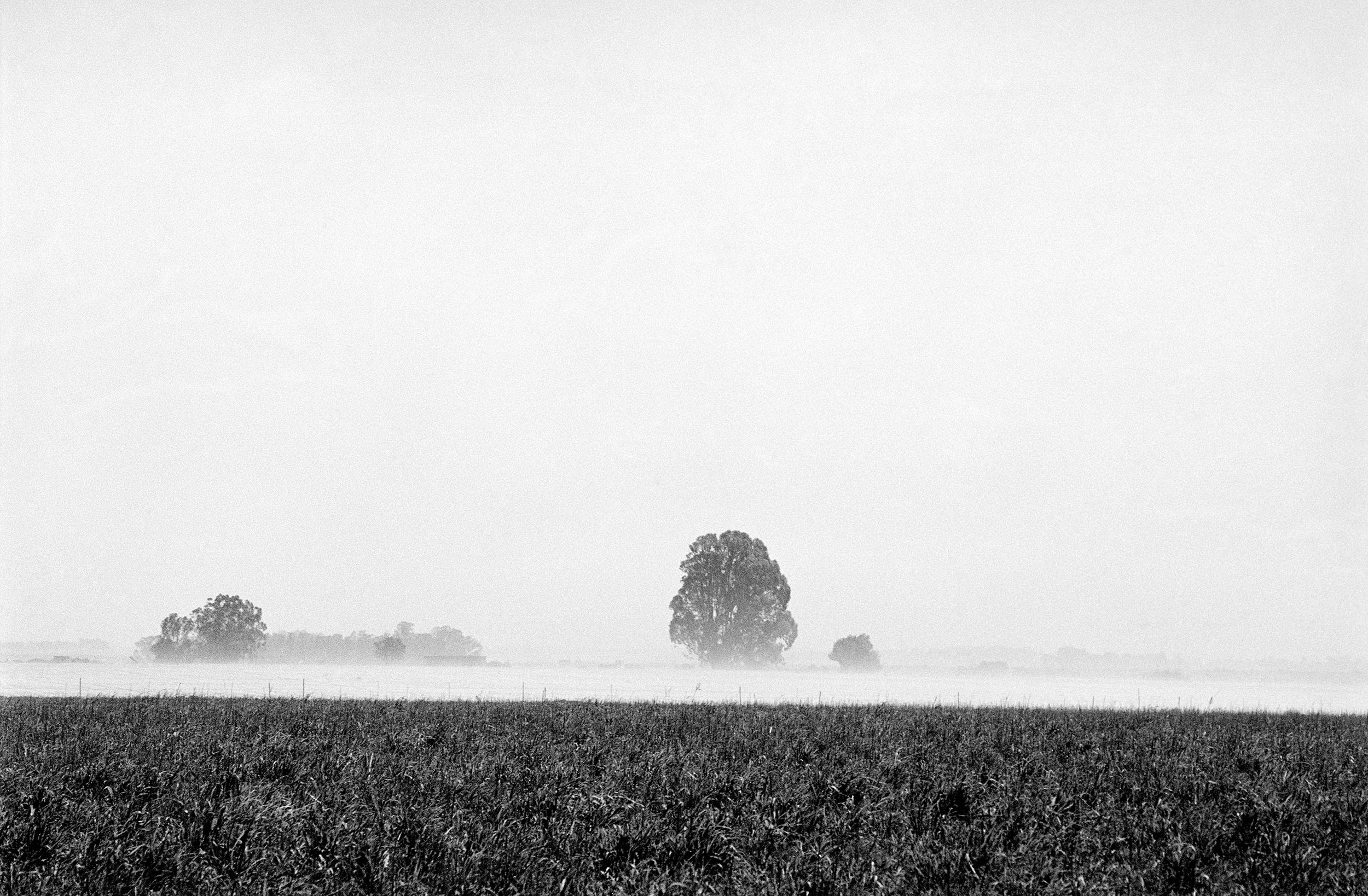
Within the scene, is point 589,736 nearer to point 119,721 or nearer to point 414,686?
point 119,721

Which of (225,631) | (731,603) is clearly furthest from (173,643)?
(731,603)

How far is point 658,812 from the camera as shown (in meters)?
9.41

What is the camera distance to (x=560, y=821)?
343 inches

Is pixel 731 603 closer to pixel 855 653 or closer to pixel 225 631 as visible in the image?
pixel 855 653

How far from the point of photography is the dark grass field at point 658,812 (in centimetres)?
713

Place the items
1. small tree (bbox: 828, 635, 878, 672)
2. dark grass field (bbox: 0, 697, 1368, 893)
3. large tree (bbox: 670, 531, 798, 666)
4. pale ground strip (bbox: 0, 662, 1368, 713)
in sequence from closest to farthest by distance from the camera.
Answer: dark grass field (bbox: 0, 697, 1368, 893) → pale ground strip (bbox: 0, 662, 1368, 713) → large tree (bbox: 670, 531, 798, 666) → small tree (bbox: 828, 635, 878, 672)

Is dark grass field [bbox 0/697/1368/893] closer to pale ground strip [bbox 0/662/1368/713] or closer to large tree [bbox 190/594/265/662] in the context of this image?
pale ground strip [bbox 0/662/1368/713]

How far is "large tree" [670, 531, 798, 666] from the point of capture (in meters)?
132

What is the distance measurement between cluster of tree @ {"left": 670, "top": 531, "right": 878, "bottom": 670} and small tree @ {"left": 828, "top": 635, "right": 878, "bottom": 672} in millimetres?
44387

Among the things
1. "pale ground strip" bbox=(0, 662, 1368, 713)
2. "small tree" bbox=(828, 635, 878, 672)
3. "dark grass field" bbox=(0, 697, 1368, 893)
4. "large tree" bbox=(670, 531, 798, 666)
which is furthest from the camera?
"small tree" bbox=(828, 635, 878, 672)

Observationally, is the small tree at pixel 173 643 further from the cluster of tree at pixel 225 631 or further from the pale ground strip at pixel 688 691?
the pale ground strip at pixel 688 691

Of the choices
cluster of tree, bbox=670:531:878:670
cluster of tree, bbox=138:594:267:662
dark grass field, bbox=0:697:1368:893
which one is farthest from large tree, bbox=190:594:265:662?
dark grass field, bbox=0:697:1368:893

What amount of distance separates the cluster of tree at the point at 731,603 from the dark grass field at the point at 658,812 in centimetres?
11610

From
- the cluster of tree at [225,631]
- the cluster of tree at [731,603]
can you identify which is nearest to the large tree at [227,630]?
the cluster of tree at [225,631]
